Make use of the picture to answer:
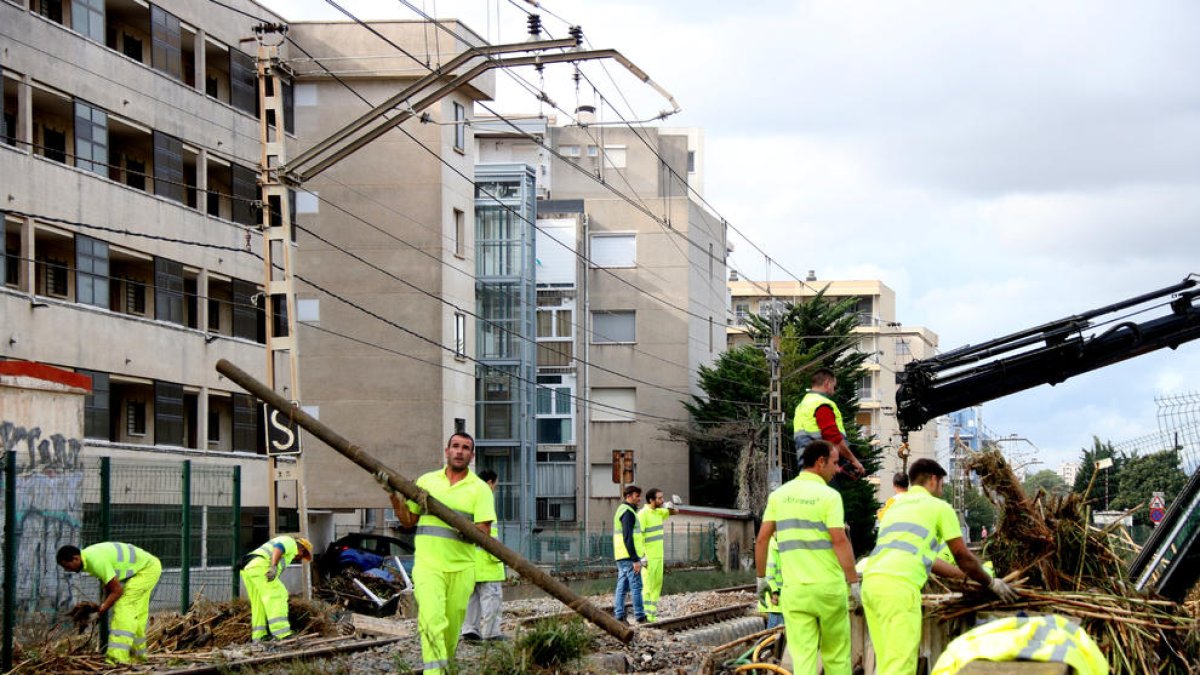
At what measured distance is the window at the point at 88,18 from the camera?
3444cm

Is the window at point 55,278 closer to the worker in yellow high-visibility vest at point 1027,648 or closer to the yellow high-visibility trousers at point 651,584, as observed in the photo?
the yellow high-visibility trousers at point 651,584

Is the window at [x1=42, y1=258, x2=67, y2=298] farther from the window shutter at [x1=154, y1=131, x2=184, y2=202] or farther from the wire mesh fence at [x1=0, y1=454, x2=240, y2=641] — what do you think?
the wire mesh fence at [x1=0, y1=454, x2=240, y2=641]

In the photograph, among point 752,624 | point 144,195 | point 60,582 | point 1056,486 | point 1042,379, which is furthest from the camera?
point 144,195

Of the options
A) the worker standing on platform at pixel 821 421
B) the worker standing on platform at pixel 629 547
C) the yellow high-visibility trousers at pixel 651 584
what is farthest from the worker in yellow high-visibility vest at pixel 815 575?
the yellow high-visibility trousers at pixel 651 584

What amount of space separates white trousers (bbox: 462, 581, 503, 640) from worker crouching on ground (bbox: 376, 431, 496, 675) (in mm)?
3915

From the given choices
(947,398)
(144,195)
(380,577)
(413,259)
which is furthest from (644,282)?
(947,398)

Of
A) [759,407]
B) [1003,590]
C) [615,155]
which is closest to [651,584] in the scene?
[1003,590]

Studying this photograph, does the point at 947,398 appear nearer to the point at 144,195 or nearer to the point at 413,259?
the point at 144,195

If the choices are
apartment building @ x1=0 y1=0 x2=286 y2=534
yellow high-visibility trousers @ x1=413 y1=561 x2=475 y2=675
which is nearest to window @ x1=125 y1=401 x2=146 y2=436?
apartment building @ x1=0 y1=0 x2=286 y2=534

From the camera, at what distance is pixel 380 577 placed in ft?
89.5

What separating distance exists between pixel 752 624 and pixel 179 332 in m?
18.9

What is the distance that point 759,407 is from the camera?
219ft

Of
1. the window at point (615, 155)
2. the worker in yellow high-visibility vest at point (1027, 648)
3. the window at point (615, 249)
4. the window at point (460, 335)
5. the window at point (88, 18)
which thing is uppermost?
the window at point (615, 155)

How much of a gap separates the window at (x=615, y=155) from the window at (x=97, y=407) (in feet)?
157
